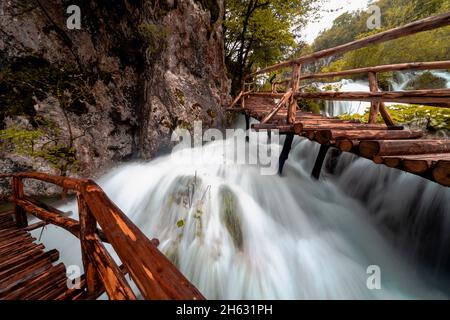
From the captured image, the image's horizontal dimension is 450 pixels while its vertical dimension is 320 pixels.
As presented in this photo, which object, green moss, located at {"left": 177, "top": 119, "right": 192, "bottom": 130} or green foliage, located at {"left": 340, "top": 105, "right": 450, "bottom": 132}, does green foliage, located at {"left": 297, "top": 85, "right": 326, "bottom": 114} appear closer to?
green foliage, located at {"left": 340, "top": 105, "right": 450, "bottom": 132}

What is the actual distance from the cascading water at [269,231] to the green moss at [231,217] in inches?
0.8

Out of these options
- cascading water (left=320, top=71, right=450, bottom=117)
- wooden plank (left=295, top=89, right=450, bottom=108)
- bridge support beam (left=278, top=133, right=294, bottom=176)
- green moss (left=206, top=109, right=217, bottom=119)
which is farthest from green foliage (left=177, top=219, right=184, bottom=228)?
cascading water (left=320, top=71, right=450, bottom=117)

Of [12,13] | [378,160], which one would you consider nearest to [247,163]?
[378,160]

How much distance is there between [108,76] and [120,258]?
8.40m

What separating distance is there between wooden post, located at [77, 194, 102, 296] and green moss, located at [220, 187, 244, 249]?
2481 millimetres

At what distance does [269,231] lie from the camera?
164 inches

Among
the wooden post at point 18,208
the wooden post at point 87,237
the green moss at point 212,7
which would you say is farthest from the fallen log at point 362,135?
Result: the green moss at point 212,7

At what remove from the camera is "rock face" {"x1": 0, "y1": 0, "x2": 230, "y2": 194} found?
5902 millimetres

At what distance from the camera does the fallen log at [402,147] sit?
247 cm

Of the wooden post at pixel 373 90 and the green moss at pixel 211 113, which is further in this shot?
the green moss at pixel 211 113

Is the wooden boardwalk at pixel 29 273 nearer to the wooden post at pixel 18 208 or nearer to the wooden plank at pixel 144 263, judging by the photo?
the wooden post at pixel 18 208

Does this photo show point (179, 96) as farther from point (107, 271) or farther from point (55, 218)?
point (107, 271)

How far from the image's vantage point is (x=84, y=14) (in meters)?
7.02
